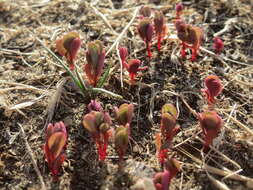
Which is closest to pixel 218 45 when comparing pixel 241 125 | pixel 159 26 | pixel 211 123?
pixel 159 26

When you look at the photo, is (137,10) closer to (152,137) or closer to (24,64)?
(24,64)

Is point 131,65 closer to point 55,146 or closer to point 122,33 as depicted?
point 122,33

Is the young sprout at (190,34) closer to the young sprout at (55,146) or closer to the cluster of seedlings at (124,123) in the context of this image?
the cluster of seedlings at (124,123)

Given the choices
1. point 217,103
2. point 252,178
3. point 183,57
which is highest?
point 183,57

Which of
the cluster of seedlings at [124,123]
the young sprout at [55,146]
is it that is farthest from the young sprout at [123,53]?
the young sprout at [55,146]

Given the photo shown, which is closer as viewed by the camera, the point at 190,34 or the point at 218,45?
the point at 190,34

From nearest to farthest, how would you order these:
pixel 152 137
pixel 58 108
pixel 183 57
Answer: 1. pixel 152 137
2. pixel 58 108
3. pixel 183 57

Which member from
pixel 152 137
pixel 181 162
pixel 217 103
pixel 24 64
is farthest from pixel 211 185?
pixel 24 64
